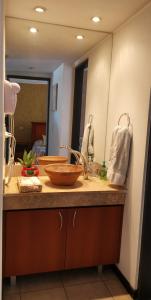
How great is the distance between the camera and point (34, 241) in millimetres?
2207

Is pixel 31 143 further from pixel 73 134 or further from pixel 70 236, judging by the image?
pixel 70 236

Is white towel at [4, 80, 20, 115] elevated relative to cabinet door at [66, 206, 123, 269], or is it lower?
elevated

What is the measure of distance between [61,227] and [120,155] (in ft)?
2.67

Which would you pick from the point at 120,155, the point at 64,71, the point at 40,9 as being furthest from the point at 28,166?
the point at 40,9

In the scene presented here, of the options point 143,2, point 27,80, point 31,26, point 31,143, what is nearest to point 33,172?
point 31,143

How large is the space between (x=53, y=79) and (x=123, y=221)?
1.57m

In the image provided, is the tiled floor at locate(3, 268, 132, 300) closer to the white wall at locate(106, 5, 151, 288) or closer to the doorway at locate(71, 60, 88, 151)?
the white wall at locate(106, 5, 151, 288)

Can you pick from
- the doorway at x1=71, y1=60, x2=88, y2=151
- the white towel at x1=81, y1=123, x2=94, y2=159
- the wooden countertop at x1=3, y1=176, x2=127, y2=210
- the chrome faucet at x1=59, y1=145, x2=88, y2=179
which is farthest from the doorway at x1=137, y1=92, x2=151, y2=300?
the doorway at x1=71, y1=60, x2=88, y2=151

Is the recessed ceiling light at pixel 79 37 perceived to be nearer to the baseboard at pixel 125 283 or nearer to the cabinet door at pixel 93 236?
the cabinet door at pixel 93 236

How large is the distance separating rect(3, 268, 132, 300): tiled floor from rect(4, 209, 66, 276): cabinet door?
0.15 metres

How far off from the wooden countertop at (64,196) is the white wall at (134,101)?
174 millimetres

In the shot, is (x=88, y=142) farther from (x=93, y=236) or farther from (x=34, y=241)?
(x=34, y=241)

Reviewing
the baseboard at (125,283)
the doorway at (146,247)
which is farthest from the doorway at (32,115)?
the baseboard at (125,283)

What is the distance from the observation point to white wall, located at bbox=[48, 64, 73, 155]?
2715 millimetres
